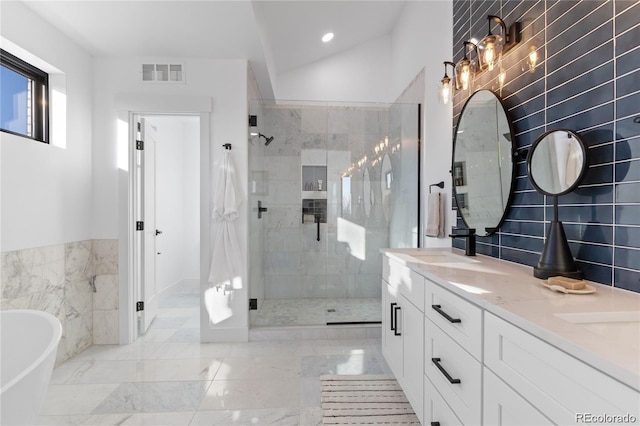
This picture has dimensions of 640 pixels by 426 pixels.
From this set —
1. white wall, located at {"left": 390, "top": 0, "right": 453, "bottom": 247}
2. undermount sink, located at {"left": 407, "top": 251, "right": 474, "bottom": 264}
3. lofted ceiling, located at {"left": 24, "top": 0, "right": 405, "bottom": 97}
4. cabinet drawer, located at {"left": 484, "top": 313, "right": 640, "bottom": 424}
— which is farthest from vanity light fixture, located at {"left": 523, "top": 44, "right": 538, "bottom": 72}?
lofted ceiling, located at {"left": 24, "top": 0, "right": 405, "bottom": 97}

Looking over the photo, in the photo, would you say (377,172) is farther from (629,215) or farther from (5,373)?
(5,373)

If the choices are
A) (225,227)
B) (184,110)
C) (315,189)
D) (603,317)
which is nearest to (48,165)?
(184,110)

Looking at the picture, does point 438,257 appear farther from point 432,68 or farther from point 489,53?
point 432,68

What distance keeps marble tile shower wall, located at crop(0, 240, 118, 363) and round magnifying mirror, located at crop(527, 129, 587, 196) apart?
303cm

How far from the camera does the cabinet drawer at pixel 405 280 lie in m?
1.56

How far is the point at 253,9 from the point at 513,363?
246 cm

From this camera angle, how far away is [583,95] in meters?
1.21

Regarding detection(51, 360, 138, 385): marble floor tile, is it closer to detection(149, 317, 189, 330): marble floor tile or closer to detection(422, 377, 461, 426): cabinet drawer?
detection(149, 317, 189, 330): marble floor tile

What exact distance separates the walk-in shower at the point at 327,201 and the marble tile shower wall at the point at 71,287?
4.95 ft

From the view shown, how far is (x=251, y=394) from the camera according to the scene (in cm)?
204

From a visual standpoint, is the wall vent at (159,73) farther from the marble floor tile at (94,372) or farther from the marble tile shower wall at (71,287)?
the marble floor tile at (94,372)

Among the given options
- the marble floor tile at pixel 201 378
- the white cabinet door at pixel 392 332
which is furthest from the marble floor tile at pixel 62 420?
the white cabinet door at pixel 392 332

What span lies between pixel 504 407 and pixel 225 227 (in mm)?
2392

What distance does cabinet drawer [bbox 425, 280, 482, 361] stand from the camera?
103 cm
